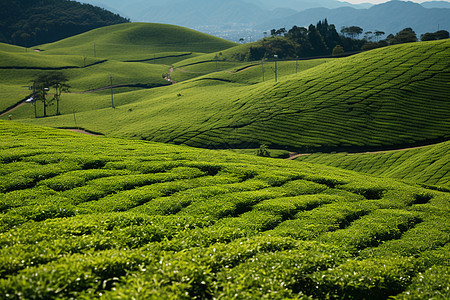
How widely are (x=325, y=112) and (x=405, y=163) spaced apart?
35.5m

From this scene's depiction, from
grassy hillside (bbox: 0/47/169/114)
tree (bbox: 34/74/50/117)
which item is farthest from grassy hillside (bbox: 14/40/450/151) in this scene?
grassy hillside (bbox: 0/47/169/114)

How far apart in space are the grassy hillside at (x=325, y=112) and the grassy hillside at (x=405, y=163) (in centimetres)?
734

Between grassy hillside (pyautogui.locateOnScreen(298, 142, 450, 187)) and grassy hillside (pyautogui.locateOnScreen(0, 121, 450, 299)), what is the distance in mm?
31200

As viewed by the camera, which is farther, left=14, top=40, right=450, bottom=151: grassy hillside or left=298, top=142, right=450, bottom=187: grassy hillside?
left=14, top=40, right=450, bottom=151: grassy hillside

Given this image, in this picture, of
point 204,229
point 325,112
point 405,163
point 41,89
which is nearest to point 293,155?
point 325,112

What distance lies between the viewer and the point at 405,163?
65250mm

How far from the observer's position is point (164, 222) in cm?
1552

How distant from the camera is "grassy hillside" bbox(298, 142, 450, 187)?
54.9m

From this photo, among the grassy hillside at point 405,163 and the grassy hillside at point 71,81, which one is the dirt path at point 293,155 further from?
the grassy hillside at point 71,81

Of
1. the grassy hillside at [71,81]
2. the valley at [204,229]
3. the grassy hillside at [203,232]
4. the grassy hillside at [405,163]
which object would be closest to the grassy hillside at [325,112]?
the grassy hillside at [405,163]

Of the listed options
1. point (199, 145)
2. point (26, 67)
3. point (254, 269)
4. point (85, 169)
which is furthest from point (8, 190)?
point (26, 67)

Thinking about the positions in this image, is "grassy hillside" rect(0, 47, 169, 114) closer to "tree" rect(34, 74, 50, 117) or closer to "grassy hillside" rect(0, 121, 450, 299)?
"tree" rect(34, 74, 50, 117)

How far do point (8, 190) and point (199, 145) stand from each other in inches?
2831

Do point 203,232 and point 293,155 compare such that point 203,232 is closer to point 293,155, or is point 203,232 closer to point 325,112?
point 293,155
